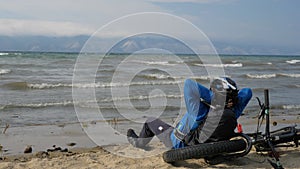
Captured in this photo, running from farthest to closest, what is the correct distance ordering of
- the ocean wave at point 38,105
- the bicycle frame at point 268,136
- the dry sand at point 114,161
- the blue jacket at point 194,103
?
the ocean wave at point 38,105, the dry sand at point 114,161, the bicycle frame at point 268,136, the blue jacket at point 194,103

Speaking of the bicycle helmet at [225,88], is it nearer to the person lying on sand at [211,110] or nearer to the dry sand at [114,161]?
the person lying on sand at [211,110]

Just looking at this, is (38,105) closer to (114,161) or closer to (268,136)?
(114,161)

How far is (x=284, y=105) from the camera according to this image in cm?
1276

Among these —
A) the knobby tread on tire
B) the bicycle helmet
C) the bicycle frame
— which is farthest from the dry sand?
the bicycle helmet

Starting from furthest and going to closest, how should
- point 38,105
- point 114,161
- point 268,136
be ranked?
point 38,105 < point 114,161 < point 268,136

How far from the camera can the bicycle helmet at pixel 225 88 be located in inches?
196

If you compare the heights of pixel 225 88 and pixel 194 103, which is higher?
pixel 225 88

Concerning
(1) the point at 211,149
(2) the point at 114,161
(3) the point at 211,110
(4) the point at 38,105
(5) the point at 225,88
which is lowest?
(2) the point at 114,161

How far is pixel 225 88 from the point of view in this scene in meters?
4.98

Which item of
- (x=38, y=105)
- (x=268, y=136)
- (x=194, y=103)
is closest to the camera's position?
(x=194, y=103)

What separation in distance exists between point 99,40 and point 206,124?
1.86 meters

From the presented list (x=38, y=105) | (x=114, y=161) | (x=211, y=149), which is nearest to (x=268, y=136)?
(x=211, y=149)

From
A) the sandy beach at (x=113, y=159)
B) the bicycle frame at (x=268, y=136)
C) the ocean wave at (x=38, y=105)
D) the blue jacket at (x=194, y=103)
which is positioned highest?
the blue jacket at (x=194, y=103)

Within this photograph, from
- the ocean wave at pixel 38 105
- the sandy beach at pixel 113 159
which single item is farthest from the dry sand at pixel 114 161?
the ocean wave at pixel 38 105
